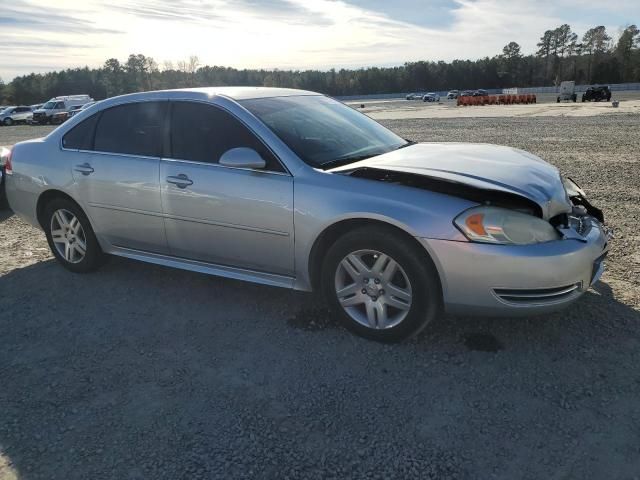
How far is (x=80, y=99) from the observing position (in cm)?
4094

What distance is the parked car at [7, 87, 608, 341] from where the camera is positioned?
309cm

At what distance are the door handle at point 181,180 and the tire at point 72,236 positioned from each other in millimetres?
1200

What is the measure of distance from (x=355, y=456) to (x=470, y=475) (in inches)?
20.0

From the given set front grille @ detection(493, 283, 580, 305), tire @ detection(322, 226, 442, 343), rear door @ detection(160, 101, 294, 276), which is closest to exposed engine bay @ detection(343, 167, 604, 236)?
tire @ detection(322, 226, 442, 343)

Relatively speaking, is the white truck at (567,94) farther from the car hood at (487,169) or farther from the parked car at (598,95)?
the car hood at (487,169)

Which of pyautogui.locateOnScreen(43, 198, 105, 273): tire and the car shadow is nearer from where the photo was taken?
the car shadow

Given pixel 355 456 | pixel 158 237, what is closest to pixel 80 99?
pixel 158 237

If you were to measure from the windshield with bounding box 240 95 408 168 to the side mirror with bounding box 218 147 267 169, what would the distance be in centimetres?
27

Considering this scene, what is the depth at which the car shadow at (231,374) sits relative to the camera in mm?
2541

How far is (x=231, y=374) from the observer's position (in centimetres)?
317

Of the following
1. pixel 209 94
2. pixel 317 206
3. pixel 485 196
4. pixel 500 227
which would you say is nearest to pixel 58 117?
pixel 209 94

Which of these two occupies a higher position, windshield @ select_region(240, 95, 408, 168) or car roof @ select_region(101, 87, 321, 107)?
car roof @ select_region(101, 87, 321, 107)

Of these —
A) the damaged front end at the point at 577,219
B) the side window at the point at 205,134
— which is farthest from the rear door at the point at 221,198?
the damaged front end at the point at 577,219

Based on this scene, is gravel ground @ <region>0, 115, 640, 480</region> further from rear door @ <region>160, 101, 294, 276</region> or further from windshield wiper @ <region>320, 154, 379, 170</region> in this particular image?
windshield wiper @ <region>320, 154, 379, 170</region>
